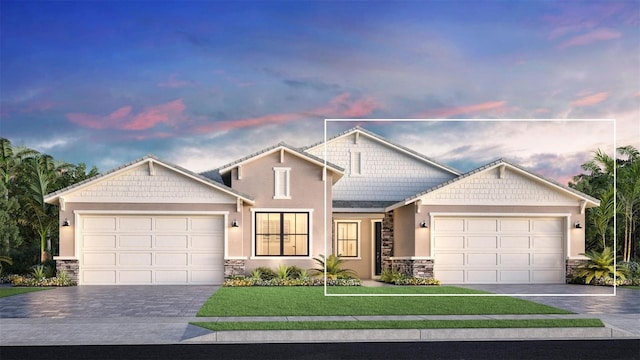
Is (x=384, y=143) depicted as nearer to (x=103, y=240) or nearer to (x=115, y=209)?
(x=115, y=209)

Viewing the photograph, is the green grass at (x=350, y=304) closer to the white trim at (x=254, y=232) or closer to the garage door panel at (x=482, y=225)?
the white trim at (x=254, y=232)

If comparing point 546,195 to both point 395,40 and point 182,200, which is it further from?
point 182,200

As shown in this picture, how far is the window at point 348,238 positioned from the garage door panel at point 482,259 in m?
4.60

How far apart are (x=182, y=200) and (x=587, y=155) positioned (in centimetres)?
1442

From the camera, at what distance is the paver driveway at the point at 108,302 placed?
1315 cm

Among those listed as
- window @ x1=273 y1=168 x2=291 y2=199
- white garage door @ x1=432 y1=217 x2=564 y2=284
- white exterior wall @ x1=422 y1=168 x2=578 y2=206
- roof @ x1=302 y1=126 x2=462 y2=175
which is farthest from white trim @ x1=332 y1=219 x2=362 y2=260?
white exterior wall @ x1=422 y1=168 x2=578 y2=206

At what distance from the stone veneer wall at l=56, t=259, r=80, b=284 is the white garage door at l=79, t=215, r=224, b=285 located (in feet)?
0.73

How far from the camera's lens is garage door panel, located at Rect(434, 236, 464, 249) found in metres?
21.4

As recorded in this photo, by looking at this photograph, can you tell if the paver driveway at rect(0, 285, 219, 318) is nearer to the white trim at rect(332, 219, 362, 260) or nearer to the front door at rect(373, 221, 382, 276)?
the white trim at rect(332, 219, 362, 260)

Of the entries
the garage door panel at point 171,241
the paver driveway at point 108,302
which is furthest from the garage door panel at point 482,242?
the garage door panel at point 171,241

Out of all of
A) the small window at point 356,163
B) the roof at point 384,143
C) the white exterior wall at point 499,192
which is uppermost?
the roof at point 384,143

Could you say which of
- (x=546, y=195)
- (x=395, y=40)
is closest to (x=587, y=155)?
(x=546, y=195)

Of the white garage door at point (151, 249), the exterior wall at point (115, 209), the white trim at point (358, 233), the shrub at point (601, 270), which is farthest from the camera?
the white trim at point (358, 233)

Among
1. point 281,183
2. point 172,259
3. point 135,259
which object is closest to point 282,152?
point 281,183
